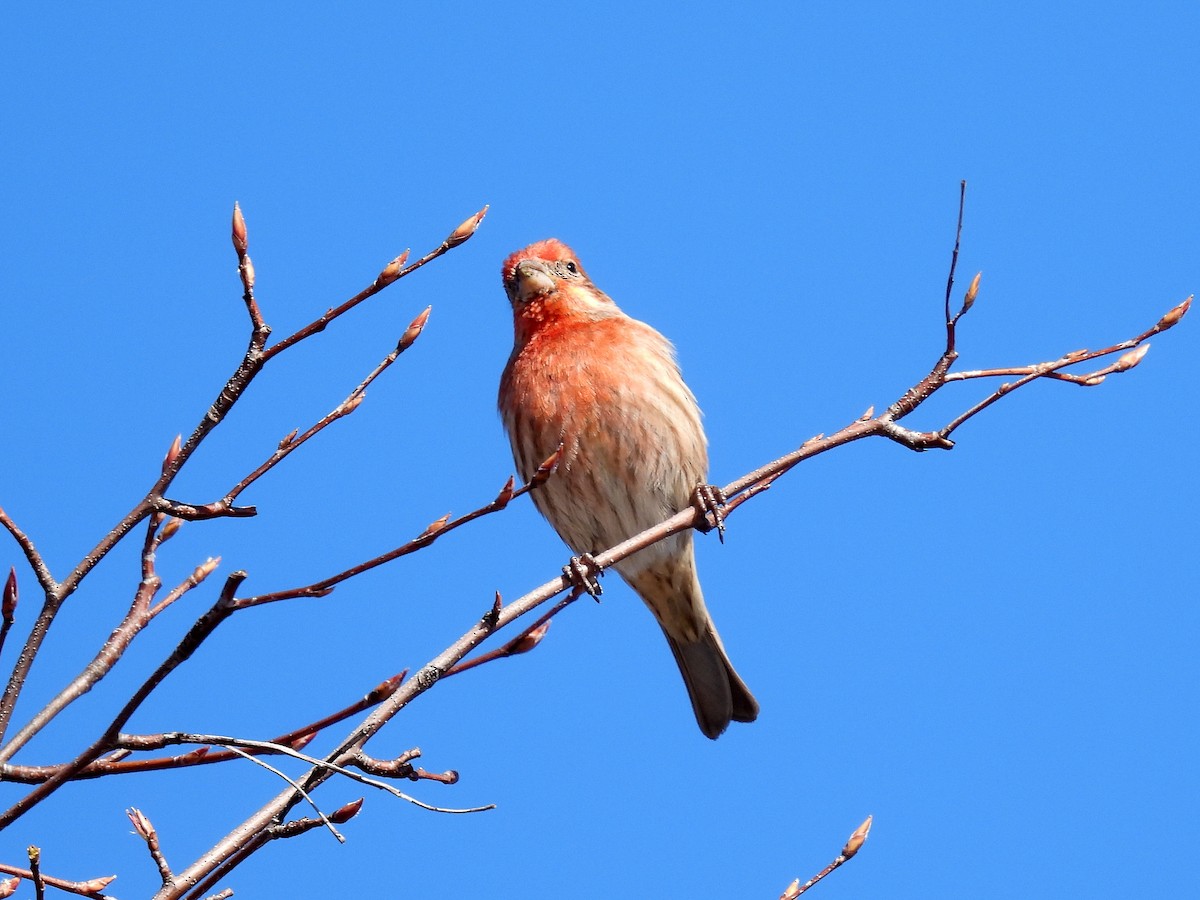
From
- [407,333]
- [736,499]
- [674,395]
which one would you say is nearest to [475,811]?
[407,333]

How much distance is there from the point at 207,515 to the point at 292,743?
2.05 ft

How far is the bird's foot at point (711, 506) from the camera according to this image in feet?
15.8

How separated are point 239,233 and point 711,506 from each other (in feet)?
9.12

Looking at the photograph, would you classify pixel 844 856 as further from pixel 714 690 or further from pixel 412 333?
pixel 714 690

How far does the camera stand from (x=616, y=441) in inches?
262

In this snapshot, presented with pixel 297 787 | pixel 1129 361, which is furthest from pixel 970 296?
pixel 297 787

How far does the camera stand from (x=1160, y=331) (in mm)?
4184

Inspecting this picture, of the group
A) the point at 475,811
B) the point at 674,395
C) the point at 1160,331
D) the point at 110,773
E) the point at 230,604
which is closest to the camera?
the point at 230,604

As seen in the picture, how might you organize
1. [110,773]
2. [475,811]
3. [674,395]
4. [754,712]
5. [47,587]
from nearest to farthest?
[47,587] → [110,773] → [475,811] → [674,395] → [754,712]

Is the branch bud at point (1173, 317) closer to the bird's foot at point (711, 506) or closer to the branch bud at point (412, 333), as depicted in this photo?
the bird's foot at point (711, 506)

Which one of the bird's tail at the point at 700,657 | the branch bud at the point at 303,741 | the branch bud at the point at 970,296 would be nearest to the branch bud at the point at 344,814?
the branch bud at the point at 303,741

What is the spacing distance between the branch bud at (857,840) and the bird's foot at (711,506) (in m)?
1.17

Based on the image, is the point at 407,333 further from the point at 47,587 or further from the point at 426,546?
the point at 47,587

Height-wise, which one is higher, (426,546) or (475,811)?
(426,546)
